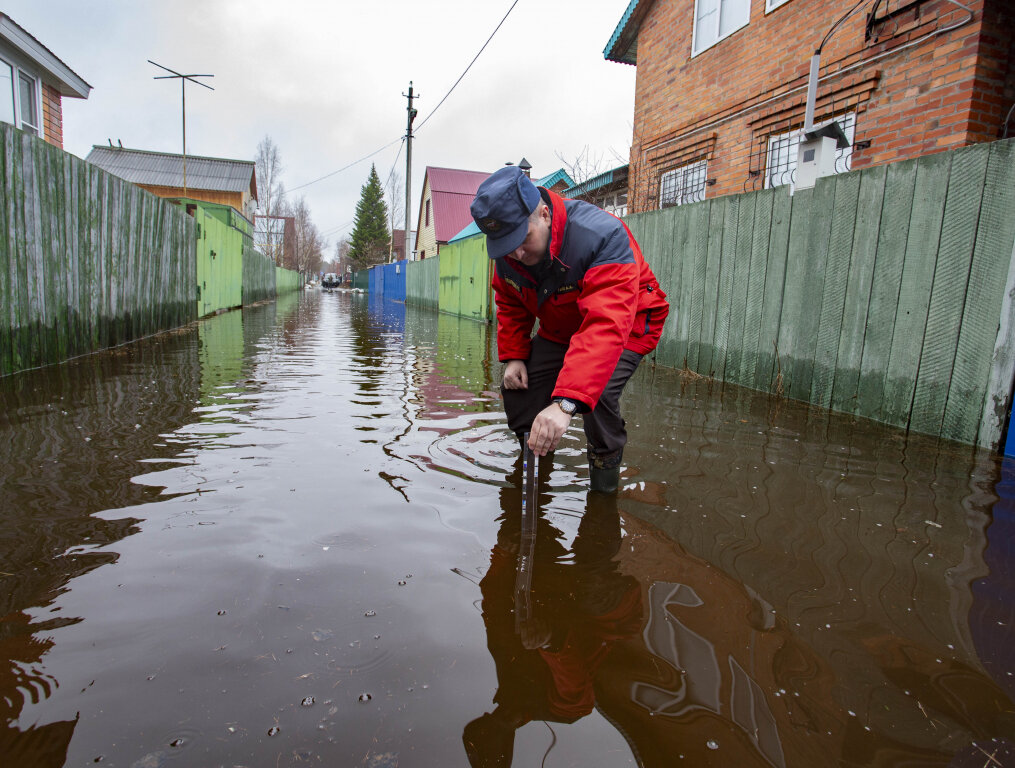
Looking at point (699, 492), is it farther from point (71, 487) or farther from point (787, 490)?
point (71, 487)

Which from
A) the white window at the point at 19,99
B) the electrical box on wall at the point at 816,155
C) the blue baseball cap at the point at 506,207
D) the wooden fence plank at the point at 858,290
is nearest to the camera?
the blue baseball cap at the point at 506,207

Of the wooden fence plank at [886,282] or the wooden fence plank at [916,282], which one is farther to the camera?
the wooden fence plank at [886,282]

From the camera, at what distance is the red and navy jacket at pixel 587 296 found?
7.12ft

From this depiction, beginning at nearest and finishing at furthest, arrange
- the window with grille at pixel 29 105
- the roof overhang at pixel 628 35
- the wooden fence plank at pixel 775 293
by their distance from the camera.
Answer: the wooden fence plank at pixel 775 293, the roof overhang at pixel 628 35, the window with grille at pixel 29 105

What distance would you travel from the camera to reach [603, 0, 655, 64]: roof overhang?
11516mm

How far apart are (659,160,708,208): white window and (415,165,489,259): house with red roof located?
72.6ft

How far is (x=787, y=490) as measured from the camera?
313 centimetres

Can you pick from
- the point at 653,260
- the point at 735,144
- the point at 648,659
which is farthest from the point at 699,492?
the point at 735,144

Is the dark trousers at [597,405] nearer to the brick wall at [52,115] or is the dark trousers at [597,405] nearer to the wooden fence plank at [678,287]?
the wooden fence plank at [678,287]

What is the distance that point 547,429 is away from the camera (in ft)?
6.81

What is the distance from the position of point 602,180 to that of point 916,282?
1035 centimetres

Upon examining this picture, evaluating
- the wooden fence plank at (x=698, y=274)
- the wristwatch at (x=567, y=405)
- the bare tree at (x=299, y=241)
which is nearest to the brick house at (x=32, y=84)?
the wooden fence plank at (x=698, y=274)

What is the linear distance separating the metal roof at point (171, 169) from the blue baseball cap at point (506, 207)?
38553 mm

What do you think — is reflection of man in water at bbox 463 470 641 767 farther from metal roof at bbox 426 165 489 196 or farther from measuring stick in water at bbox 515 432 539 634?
metal roof at bbox 426 165 489 196
